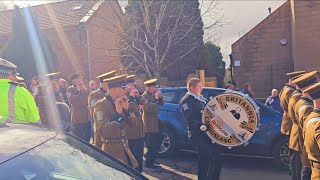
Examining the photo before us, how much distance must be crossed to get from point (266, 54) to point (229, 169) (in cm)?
1005

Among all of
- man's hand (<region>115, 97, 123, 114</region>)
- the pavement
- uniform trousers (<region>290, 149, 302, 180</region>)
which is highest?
man's hand (<region>115, 97, 123, 114</region>)

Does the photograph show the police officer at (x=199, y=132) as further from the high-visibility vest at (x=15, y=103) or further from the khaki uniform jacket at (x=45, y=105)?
the khaki uniform jacket at (x=45, y=105)

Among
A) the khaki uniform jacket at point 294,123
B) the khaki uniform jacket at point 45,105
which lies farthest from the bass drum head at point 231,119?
the khaki uniform jacket at point 45,105

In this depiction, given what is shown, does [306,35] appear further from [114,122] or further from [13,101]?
[13,101]

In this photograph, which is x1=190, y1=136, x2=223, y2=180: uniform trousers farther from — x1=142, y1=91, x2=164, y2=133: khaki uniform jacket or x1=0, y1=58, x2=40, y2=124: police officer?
x1=0, y1=58, x2=40, y2=124: police officer

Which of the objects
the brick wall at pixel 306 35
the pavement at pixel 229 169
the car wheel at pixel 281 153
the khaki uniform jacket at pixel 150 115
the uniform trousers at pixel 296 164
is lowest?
the pavement at pixel 229 169

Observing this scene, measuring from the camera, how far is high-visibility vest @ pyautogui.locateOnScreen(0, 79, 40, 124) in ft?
13.0

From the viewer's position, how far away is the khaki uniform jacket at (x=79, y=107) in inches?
276

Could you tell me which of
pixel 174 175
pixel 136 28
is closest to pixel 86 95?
pixel 174 175

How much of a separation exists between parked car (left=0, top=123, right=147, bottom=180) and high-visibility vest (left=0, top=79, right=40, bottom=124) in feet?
3.79

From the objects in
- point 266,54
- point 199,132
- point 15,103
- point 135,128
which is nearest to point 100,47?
point 266,54

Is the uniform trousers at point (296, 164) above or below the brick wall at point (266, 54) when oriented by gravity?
below

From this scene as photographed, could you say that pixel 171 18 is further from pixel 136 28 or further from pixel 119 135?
pixel 119 135

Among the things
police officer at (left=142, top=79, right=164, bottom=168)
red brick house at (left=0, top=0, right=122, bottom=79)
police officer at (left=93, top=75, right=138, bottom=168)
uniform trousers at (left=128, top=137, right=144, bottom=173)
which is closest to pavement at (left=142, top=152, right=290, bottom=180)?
police officer at (left=142, top=79, right=164, bottom=168)
